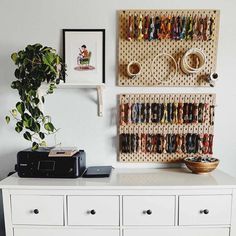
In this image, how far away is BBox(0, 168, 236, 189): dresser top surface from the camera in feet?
4.19

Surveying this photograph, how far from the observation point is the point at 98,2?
1.61m

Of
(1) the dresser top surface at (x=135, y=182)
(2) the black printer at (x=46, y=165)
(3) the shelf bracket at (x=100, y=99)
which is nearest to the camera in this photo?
(1) the dresser top surface at (x=135, y=182)

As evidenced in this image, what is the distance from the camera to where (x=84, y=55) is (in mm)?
1632
